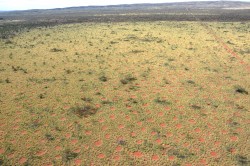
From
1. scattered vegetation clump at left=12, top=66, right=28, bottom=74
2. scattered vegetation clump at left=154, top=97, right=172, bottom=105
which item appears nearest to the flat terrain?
scattered vegetation clump at left=154, top=97, right=172, bottom=105

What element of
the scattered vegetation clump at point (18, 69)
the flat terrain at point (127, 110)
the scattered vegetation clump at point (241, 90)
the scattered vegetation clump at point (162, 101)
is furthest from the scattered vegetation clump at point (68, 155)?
the scattered vegetation clump at point (18, 69)

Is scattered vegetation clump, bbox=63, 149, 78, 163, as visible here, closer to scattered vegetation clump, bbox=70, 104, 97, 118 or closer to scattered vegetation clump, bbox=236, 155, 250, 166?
scattered vegetation clump, bbox=70, 104, 97, 118

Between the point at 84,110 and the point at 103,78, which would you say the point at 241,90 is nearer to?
the point at 103,78

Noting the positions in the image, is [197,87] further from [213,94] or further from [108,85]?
[108,85]

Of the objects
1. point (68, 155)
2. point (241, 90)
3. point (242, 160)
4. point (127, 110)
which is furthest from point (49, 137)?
point (241, 90)

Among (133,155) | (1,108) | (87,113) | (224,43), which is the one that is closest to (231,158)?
(133,155)

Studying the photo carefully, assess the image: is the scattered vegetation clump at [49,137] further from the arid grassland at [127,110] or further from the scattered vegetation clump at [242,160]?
the scattered vegetation clump at [242,160]
